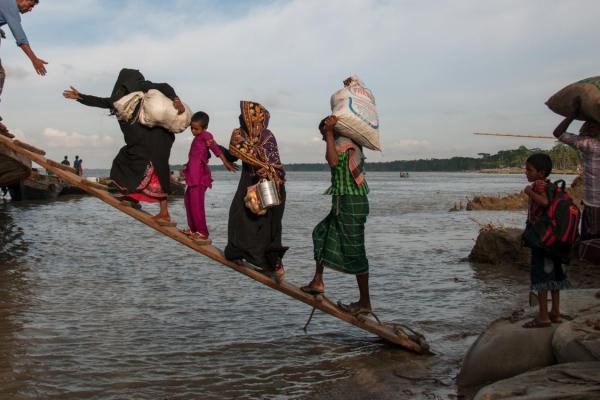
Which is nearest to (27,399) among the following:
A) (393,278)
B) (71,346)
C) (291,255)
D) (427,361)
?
(71,346)

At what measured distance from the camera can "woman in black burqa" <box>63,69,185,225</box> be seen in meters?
5.85

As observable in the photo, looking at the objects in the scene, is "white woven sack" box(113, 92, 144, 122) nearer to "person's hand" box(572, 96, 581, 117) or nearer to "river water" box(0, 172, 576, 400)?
"river water" box(0, 172, 576, 400)

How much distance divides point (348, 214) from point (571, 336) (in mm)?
2020

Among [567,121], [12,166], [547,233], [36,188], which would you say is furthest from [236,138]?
[36,188]

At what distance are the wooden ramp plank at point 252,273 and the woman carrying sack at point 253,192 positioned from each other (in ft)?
0.31

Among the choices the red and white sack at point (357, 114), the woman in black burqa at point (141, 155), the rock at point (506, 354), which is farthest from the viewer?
the woman in black burqa at point (141, 155)

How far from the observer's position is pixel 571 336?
427 cm

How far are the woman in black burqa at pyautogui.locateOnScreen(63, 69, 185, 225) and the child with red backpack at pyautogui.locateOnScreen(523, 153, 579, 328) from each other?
10.4 feet

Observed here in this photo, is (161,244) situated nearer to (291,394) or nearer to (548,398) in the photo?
(291,394)

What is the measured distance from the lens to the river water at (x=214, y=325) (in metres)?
5.14

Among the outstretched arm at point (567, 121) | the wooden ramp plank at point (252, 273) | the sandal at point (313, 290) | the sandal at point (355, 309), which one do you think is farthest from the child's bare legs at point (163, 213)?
the outstretched arm at point (567, 121)

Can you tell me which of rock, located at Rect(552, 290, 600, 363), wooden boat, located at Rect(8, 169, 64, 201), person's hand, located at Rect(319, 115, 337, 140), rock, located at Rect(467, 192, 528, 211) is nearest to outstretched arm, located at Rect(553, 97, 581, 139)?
rock, located at Rect(552, 290, 600, 363)

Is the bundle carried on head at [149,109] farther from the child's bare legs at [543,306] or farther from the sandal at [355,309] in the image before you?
the child's bare legs at [543,306]

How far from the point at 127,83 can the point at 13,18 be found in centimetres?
131
